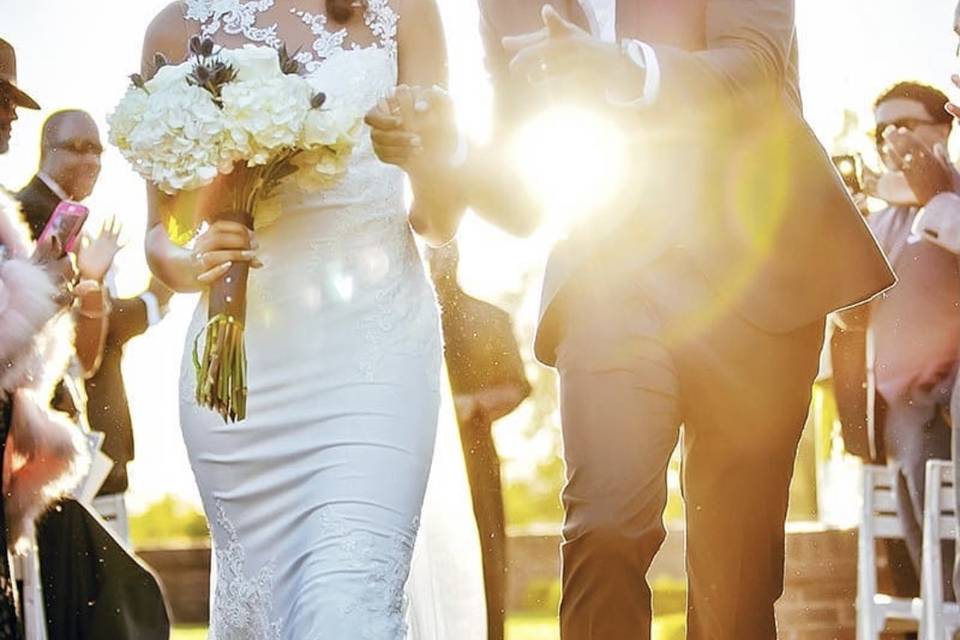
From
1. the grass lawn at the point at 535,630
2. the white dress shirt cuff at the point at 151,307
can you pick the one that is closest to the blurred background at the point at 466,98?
the white dress shirt cuff at the point at 151,307

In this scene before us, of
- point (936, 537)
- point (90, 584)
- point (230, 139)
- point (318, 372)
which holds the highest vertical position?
point (230, 139)

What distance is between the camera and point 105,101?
5.27 m

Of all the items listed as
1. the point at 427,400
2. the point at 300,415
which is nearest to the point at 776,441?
the point at 427,400

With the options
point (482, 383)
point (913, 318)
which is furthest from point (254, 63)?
point (913, 318)

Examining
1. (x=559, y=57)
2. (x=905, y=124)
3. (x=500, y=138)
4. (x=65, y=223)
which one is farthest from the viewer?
(x=905, y=124)

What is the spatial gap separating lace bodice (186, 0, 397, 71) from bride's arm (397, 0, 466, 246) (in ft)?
0.12

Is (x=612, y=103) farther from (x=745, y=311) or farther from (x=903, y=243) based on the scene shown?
(x=903, y=243)

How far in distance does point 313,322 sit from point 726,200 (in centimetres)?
87

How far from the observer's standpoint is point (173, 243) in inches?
133

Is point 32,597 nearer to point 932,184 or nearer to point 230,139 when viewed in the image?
point 230,139

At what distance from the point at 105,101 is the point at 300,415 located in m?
2.32

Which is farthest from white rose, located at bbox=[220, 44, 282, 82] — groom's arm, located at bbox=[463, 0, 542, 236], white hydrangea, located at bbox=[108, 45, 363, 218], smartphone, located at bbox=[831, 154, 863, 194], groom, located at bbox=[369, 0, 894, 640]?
smartphone, located at bbox=[831, 154, 863, 194]

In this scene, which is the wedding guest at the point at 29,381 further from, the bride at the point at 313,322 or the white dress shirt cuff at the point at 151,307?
the white dress shirt cuff at the point at 151,307

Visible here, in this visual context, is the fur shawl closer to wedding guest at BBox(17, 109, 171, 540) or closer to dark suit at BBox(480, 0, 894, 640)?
dark suit at BBox(480, 0, 894, 640)
